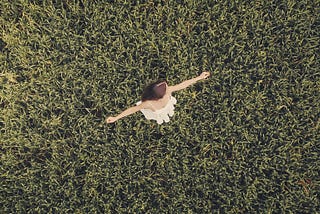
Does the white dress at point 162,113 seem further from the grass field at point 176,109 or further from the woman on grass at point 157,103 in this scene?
the grass field at point 176,109

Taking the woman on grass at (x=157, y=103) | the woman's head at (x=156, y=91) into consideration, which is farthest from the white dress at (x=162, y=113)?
the woman's head at (x=156, y=91)

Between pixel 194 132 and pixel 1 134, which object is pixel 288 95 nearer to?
pixel 194 132

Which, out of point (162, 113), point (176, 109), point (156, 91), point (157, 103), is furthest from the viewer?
point (176, 109)

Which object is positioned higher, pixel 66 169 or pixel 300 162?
pixel 300 162

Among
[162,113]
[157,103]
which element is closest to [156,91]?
[157,103]

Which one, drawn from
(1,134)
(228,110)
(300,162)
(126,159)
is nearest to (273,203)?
(300,162)

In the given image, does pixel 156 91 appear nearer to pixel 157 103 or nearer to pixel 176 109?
pixel 157 103
